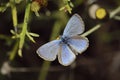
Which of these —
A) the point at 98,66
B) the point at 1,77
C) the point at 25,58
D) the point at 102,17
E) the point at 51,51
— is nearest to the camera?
the point at 51,51

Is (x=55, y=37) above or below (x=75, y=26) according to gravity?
below

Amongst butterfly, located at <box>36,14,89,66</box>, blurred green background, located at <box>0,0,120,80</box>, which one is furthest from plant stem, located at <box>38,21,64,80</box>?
butterfly, located at <box>36,14,89,66</box>

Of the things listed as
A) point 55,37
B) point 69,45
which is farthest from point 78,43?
point 55,37

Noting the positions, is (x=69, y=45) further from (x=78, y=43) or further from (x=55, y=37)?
(x=55, y=37)

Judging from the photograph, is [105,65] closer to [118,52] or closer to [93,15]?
[118,52]

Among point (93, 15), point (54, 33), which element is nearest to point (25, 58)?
point (54, 33)

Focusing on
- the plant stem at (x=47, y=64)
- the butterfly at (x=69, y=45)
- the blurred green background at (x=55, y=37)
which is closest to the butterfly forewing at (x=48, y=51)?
the butterfly at (x=69, y=45)
